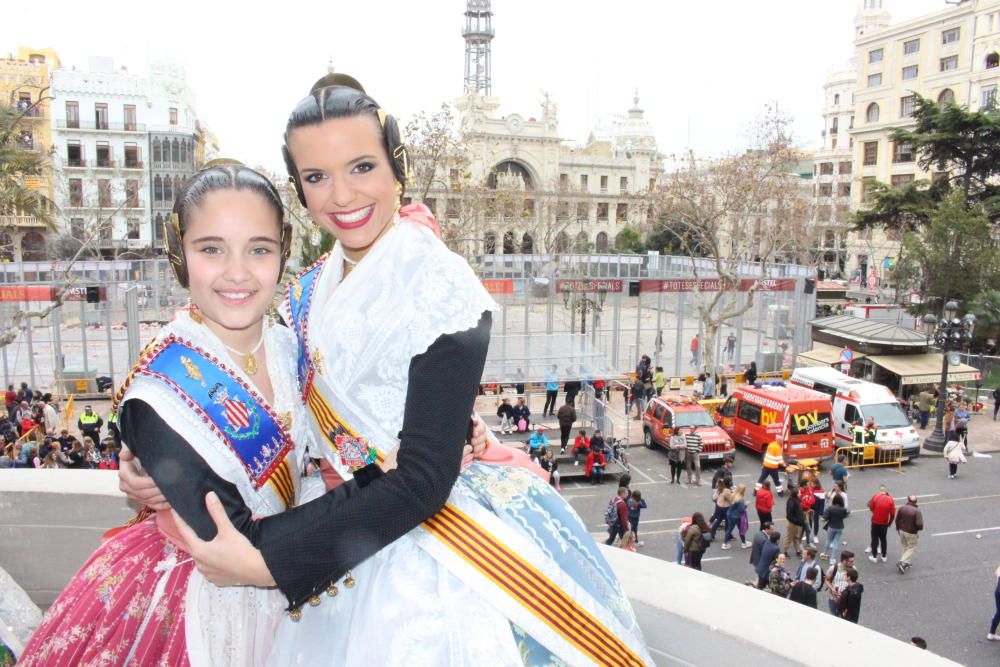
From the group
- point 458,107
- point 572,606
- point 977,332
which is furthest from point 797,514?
point 458,107

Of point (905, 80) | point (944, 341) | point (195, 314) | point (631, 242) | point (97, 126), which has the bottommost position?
point (944, 341)

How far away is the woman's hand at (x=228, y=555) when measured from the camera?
1.80m

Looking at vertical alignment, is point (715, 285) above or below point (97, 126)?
A: below

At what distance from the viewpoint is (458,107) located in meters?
64.7

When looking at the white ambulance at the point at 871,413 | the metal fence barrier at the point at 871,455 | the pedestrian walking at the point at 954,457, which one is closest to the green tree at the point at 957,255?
the white ambulance at the point at 871,413

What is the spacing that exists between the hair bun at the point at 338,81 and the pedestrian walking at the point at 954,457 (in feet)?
52.2

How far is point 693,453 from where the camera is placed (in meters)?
14.4

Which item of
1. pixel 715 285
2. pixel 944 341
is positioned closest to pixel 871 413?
pixel 944 341

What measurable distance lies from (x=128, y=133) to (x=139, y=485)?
1702 inches

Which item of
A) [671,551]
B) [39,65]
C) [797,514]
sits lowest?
[671,551]

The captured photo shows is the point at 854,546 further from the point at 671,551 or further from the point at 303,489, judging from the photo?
the point at 303,489

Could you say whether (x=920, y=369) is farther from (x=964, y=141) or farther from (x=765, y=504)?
(x=964, y=141)

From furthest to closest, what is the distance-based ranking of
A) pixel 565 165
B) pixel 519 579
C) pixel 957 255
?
pixel 565 165 → pixel 957 255 → pixel 519 579

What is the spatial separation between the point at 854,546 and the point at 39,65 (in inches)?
1617
